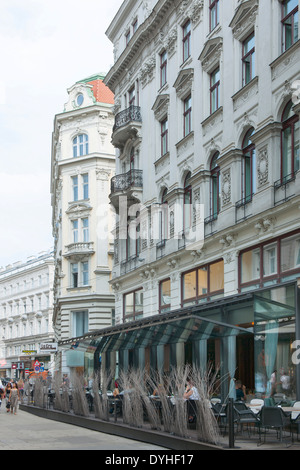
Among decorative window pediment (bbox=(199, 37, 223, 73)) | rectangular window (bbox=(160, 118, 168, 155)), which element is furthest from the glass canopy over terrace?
decorative window pediment (bbox=(199, 37, 223, 73))

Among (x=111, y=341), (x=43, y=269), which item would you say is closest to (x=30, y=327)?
(x=43, y=269)

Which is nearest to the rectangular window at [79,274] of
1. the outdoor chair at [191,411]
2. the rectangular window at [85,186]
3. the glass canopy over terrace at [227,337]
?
the rectangular window at [85,186]

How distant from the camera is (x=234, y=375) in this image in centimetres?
2166

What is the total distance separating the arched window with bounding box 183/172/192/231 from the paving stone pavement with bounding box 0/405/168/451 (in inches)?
409

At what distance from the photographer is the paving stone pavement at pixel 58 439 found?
1639cm

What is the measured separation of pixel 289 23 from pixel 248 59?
3.07 metres

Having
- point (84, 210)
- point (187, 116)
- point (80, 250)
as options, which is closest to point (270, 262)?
point (187, 116)

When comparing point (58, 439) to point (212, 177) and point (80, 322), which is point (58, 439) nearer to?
point (212, 177)

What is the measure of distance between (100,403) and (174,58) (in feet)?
56.5

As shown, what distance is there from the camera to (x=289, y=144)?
2225 cm

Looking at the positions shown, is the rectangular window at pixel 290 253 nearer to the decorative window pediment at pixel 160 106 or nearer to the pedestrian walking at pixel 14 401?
the decorative window pediment at pixel 160 106

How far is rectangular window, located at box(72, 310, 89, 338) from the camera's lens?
172 feet

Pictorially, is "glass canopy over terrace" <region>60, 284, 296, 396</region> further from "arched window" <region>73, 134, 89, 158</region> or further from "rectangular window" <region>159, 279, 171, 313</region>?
Answer: "arched window" <region>73, 134, 89, 158</region>

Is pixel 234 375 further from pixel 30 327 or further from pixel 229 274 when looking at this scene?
pixel 30 327
